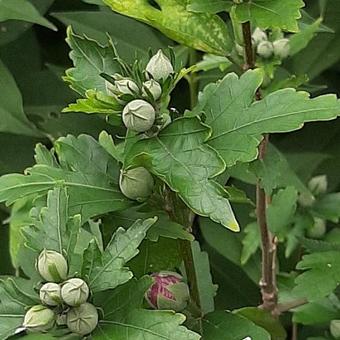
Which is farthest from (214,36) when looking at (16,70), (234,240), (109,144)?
(16,70)

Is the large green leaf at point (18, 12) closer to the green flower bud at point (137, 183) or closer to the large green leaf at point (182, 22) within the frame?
the large green leaf at point (182, 22)

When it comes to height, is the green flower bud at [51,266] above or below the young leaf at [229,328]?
above

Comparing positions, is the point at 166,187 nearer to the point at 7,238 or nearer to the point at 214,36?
the point at 214,36

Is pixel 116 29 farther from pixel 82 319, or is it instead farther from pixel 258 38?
pixel 82 319

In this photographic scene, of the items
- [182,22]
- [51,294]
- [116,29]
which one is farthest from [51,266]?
[116,29]

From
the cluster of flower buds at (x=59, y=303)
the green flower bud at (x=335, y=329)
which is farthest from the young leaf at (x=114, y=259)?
the green flower bud at (x=335, y=329)

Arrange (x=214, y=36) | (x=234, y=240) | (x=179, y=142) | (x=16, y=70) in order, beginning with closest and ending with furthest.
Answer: (x=179, y=142)
(x=214, y=36)
(x=234, y=240)
(x=16, y=70)

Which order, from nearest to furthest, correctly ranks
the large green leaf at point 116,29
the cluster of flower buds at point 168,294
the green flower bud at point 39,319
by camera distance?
the green flower bud at point 39,319 < the cluster of flower buds at point 168,294 < the large green leaf at point 116,29
